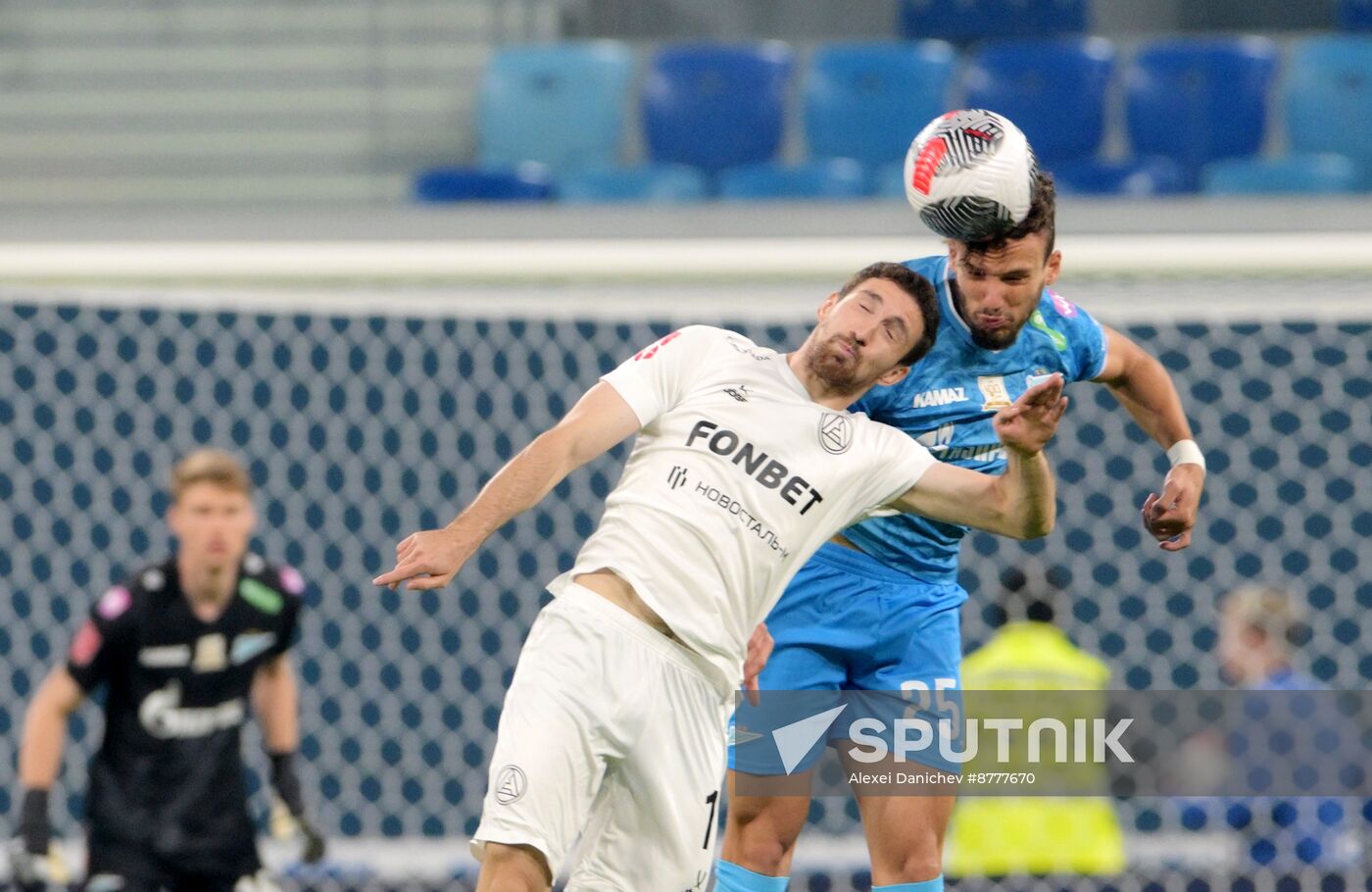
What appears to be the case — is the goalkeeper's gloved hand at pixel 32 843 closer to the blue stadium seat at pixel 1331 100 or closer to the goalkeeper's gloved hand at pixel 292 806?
the goalkeeper's gloved hand at pixel 292 806

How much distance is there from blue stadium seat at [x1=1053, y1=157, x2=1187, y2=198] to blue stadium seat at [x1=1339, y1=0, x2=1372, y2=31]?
1933 millimetres

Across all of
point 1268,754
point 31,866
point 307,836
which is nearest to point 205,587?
point 307,836

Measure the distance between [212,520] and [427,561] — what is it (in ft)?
6.73

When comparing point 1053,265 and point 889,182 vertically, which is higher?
point 1053,265

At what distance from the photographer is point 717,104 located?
902 centimetres

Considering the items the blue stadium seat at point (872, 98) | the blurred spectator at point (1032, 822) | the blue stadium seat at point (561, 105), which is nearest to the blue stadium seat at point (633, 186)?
the blue stadium seat at point (561, 105)

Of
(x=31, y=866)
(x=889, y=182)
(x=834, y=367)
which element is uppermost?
(x=834, y=367)

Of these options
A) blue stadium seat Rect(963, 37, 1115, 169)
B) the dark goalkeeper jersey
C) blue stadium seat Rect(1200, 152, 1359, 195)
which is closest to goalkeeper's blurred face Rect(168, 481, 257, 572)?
the dark goalkeeper jersey

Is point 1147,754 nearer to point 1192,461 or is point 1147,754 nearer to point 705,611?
point 1192,461

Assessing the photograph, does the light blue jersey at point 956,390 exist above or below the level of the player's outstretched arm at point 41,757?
above

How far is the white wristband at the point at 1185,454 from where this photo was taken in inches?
155

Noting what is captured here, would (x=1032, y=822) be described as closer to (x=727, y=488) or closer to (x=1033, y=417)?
(x=727, y=488)

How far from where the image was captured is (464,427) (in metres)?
7.54

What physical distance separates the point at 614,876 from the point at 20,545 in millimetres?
4818
